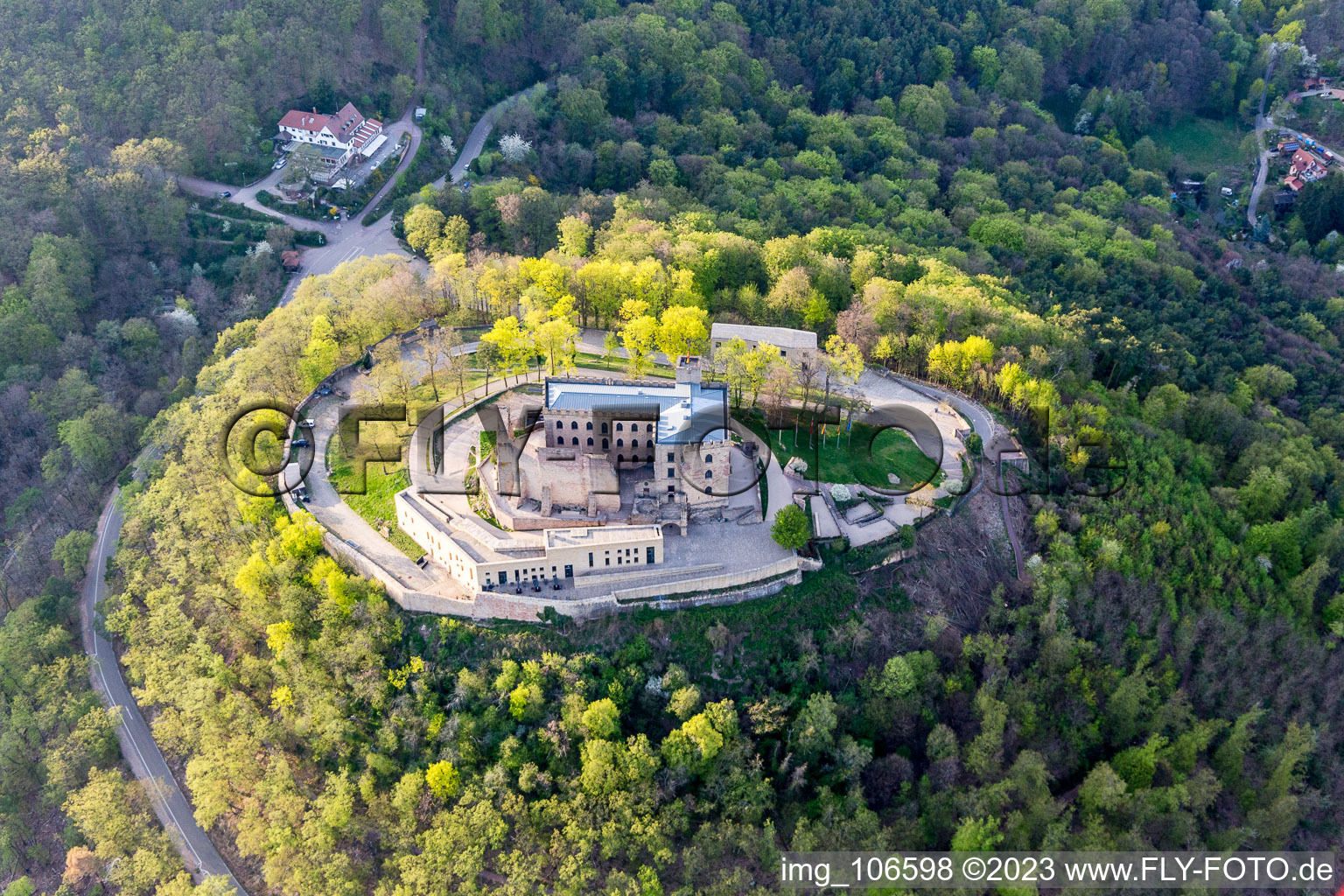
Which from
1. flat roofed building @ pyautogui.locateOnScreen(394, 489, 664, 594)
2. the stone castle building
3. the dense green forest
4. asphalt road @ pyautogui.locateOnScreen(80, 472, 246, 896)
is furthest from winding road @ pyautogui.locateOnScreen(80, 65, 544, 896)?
the stone castle building

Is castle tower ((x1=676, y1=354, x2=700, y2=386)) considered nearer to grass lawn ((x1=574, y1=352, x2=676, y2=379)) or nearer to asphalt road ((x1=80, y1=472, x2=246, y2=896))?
grass lawn ((x1=574, y1=352, x2=676, y2=379))

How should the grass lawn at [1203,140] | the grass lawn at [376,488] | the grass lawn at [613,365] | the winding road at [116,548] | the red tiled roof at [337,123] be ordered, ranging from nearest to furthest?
1. the grass lawn at [376,488]
2. the winding road at [116,548]
3. the grass lawn at [613,365]
4. the red tiled roof at [337,123]
5. the grass lawn at [1203,140]

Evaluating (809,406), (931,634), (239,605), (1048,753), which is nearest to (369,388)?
(239,605)

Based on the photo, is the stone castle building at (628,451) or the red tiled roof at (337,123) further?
the red tiled roof at (337,123)

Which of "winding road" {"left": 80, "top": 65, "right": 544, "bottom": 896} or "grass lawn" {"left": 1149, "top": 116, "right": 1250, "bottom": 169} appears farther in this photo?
"grass lawn" {"left": 1149, "top": 116, "right": 1250, "bottom": 169}

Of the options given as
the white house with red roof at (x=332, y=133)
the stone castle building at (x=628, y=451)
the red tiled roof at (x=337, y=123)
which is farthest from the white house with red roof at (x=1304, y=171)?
the red tiled roof at (x=337, y=123)

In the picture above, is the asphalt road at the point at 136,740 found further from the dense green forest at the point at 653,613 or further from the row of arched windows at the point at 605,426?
the row of arched windows at the point at 605,426

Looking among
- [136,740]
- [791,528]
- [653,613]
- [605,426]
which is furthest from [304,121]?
[791,528]
